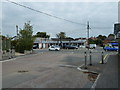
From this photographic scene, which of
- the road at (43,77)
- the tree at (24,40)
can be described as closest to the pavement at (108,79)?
the road at (43,77)

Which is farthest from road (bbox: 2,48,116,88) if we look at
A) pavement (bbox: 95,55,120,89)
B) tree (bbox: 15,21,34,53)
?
tree (bbox: 15,21,34,53)

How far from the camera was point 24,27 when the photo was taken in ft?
119

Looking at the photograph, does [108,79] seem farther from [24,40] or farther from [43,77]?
[24,40]

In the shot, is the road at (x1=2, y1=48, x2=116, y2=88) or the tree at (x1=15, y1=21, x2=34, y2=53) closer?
the road at (x1=2, y1=48, x2=116, y2=88)

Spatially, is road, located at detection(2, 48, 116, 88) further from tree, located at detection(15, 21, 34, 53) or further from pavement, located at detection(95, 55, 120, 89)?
tree, located at detection(15, 21, 34, 53)

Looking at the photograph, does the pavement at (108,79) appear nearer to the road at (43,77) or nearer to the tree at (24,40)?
the road at (43,77)

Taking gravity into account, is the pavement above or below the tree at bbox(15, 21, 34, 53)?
below

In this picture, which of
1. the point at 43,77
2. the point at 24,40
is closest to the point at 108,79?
the point at 43,77

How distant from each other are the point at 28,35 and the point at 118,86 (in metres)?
29.4

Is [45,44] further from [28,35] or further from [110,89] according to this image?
[110,89]

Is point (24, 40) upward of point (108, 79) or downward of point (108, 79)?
upward

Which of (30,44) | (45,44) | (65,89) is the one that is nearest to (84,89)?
(65,89)

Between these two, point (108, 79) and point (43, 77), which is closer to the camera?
point (108, 79)

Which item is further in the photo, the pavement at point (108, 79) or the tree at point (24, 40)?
the tree at point (24, 40)
